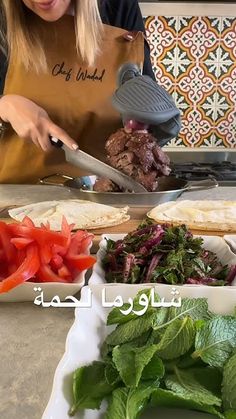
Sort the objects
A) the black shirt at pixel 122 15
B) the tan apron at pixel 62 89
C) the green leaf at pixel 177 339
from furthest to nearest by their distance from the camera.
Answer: the black shirt at pixel 122 15 → the tan apron at pixel 62 89 → the green leaf at pixel 177 339

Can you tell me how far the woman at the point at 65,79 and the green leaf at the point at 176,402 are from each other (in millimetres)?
1680

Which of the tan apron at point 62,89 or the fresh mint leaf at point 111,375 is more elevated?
the fresh mint leaf at point 111,375

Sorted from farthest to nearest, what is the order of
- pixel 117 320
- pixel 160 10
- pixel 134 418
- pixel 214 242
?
1. pixel 160 10
2. pixel 214 242
3. pixel 117 320
4. pixel 134 418

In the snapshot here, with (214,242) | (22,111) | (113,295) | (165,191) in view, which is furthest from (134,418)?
(22,111)

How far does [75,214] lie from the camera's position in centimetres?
154

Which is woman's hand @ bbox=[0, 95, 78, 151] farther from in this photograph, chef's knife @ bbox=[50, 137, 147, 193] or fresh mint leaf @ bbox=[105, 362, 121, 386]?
fresh mint leaf @ bbox=[105, 362, 121, 386]

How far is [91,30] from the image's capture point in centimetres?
227

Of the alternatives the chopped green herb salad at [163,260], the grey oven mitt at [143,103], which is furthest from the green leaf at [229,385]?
the grey oven mitt at [143,103]

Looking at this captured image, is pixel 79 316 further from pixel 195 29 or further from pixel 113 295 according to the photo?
pixel 195 29

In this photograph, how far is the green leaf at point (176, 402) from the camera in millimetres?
624

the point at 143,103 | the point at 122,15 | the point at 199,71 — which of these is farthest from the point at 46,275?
the point at 199,71

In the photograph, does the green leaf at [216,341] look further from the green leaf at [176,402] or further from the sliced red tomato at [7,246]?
the sliced red tomato at [7,246]

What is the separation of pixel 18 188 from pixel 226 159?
66.2 inches

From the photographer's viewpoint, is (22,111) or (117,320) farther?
(22,111)
